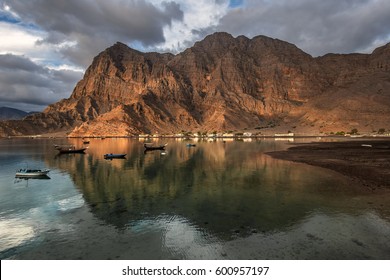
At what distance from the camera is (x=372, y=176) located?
114 feet

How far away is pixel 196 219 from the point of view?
70.3ft

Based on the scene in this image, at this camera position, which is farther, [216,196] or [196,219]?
[216,196]

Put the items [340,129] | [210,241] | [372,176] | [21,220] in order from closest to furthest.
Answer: [210,241] < [21,220] < [372,176] < [340,129]

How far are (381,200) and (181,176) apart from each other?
24162 mm

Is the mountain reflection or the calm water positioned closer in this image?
the calm water

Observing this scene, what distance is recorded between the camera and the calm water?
52.7 ft

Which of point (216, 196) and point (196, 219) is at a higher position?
point (216, 196)

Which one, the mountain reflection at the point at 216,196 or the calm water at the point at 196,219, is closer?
the calm water at the point at 196,219

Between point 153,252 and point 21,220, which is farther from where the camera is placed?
point 21,220

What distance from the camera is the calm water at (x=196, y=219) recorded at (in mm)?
16078

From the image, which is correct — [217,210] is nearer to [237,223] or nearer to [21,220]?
[237,223]

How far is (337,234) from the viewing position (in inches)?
707

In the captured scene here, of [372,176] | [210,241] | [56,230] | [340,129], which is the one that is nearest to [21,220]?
[56,230]
